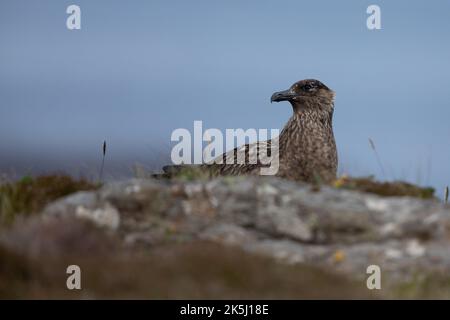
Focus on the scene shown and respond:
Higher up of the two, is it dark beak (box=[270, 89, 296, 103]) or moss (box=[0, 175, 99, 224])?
dark beak (box=[270, 89, 296, 103])

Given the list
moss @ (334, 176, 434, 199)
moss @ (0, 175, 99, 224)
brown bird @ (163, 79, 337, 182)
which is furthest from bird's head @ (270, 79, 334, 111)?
moss @ (0, 175, 99, 224)

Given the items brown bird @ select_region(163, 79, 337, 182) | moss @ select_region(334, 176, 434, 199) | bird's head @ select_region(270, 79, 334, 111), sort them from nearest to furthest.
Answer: moss @ select_region(334, 176, 434, 199), brown bird @ select_region(163, 79, 337, 182), bird's head @ select_region(270, 79, 334, 111)

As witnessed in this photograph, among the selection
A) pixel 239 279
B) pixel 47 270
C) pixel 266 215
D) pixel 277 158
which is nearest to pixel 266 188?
pixel 266 215

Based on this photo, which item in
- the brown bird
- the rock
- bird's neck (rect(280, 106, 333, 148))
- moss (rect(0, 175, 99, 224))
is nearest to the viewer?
the rock

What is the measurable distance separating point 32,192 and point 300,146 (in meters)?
5.51

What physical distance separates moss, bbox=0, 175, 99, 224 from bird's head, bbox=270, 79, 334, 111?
5408 millimetres

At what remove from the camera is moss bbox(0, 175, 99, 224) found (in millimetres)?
13367

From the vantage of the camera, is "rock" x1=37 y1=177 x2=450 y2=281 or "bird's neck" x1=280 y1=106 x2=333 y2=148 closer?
"rock" x1=37 y1=177 x2=450 y2=281

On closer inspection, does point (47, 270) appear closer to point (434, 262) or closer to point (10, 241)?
point (10, 241)

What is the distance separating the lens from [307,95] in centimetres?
1880

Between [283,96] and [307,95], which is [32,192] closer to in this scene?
[283,96]

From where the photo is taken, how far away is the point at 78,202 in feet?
41.4

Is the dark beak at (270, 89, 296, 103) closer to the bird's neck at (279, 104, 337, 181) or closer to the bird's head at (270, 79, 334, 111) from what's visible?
the bird's head at (270, 79, 334, 111)

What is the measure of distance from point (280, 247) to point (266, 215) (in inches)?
24.2
